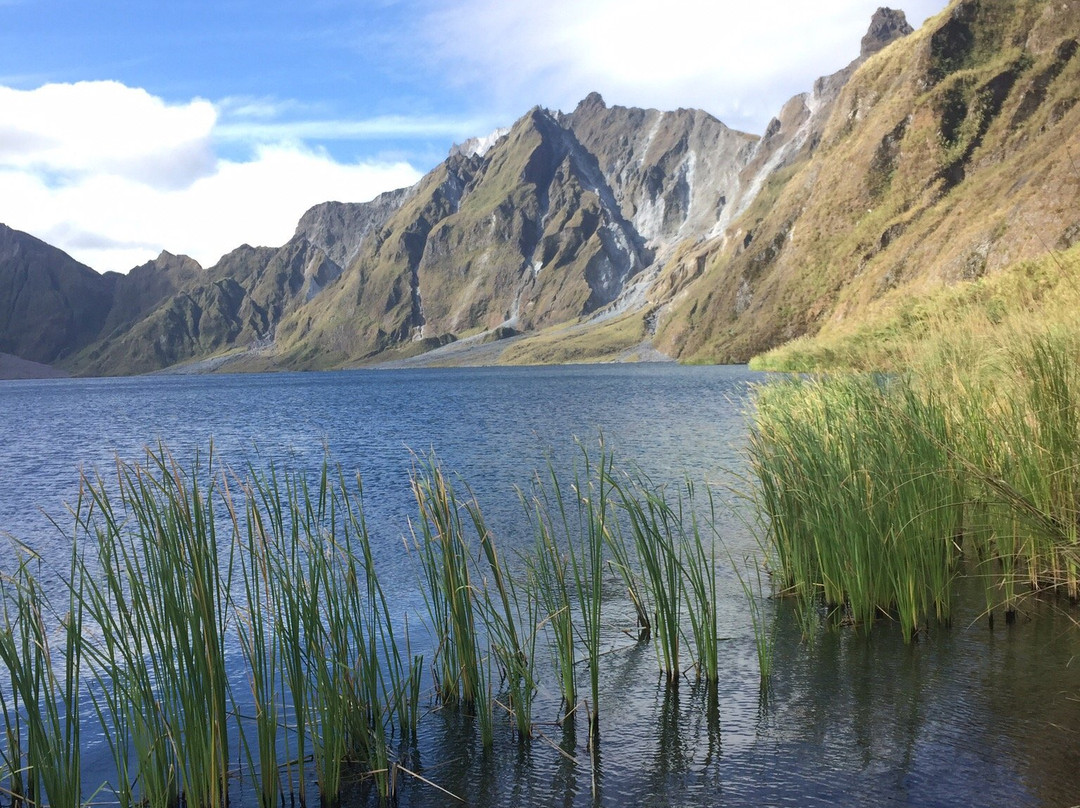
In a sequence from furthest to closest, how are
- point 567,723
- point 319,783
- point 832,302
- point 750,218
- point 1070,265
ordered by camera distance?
point 750,218 < point 832,302 < point 1070,265 < point 567,723 < point 319,783

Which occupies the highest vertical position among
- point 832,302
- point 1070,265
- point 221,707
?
point 832,302

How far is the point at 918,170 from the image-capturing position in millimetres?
111125

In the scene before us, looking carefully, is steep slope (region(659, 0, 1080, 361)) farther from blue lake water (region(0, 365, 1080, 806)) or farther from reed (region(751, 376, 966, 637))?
blue lake water (region(0, 365, 1080, 806))

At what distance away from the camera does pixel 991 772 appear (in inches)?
196

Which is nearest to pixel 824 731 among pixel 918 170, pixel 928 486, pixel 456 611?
pixel 456 611

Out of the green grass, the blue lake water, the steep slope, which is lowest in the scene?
the blue lake water

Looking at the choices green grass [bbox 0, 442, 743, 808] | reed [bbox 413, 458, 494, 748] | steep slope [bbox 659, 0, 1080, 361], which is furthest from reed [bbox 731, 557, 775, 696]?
steep slope [bbox 659, 0, 1080, 361]

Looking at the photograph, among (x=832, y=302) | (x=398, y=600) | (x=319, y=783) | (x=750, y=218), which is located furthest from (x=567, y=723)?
(x=750, y=218)

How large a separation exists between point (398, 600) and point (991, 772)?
6.65 meters

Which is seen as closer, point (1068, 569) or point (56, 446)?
point (1068, 569)

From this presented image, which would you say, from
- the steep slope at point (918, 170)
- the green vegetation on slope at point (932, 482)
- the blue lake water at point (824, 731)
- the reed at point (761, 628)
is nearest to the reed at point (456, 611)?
the blue lake water at point (824, 731)

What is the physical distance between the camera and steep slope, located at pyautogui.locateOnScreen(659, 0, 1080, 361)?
86938 mm

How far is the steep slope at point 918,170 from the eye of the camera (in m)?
86.9

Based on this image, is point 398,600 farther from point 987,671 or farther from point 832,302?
point 832,302
